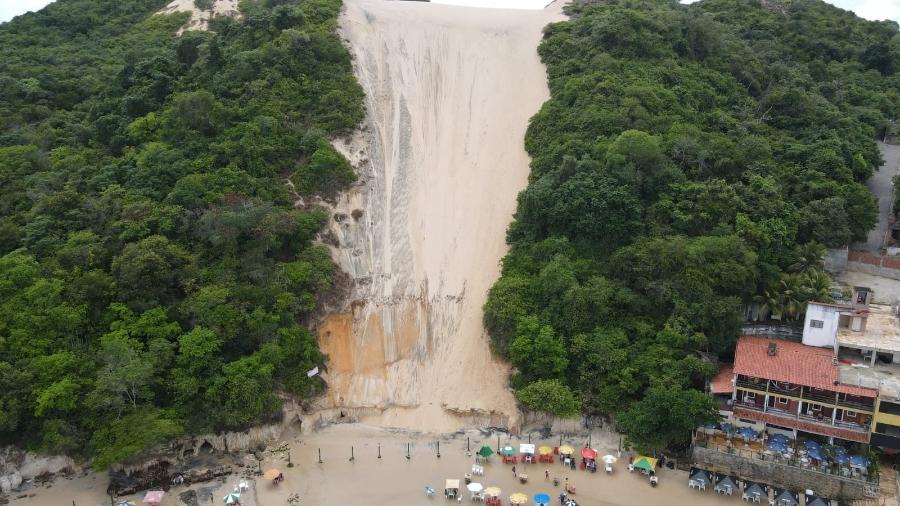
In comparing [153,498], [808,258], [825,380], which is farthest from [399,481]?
[808,258]

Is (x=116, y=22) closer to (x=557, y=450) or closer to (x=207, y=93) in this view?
(x=207, y=93)

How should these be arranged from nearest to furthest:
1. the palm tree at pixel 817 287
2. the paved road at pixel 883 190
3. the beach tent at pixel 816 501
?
the beach tent at pixel 816 501
the palm tree at pixel 817 287
the paved road at pixel 883 190

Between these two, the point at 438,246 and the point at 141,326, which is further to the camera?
the point at 438,246

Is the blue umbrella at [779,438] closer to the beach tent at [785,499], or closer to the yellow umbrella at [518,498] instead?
the beach tent at [785,499]

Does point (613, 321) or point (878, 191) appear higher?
point (878, 191)

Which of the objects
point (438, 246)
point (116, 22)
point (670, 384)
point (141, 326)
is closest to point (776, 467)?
point (670, 384)

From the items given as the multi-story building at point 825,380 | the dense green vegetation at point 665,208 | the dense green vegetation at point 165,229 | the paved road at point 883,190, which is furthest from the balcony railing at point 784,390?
the dense green vegetation at point 165,229
